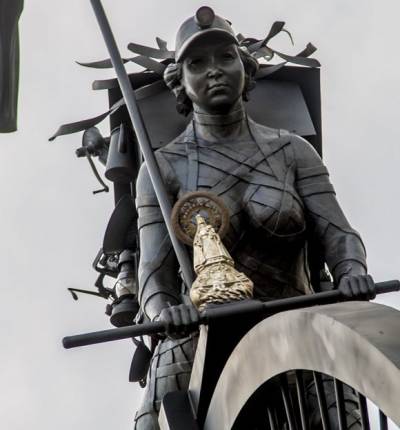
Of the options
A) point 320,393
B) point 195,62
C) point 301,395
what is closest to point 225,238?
point 195,62

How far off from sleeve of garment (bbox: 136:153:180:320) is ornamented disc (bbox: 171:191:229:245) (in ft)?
2.01

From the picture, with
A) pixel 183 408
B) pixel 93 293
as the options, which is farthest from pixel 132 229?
pixel 183 408

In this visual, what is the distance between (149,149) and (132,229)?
2389mm

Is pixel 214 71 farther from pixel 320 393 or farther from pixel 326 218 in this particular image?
pixel 320 393

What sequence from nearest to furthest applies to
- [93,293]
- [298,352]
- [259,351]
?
1. [298,352]
2. [259,351]
3. [93,293]

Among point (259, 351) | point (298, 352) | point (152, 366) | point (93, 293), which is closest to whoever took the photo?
point (298, 352)

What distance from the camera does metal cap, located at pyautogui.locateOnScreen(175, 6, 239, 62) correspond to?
10.9 metres

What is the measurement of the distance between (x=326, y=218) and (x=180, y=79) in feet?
5.69

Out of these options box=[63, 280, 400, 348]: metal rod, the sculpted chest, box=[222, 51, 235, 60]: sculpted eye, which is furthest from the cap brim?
box=[63, 280, 400, 348]: metal rod

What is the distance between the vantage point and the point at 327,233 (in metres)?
10.4

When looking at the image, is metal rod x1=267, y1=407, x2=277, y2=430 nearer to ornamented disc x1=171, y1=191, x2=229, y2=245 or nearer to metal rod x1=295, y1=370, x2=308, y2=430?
metal rod x1=295, y1=370, x2=308, y2=430

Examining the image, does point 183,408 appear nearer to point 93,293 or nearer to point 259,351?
point 259,351

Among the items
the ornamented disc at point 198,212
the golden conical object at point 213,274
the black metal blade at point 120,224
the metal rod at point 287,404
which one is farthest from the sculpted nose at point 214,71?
the metal rod at point 287,404

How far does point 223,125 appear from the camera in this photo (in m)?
11.2
